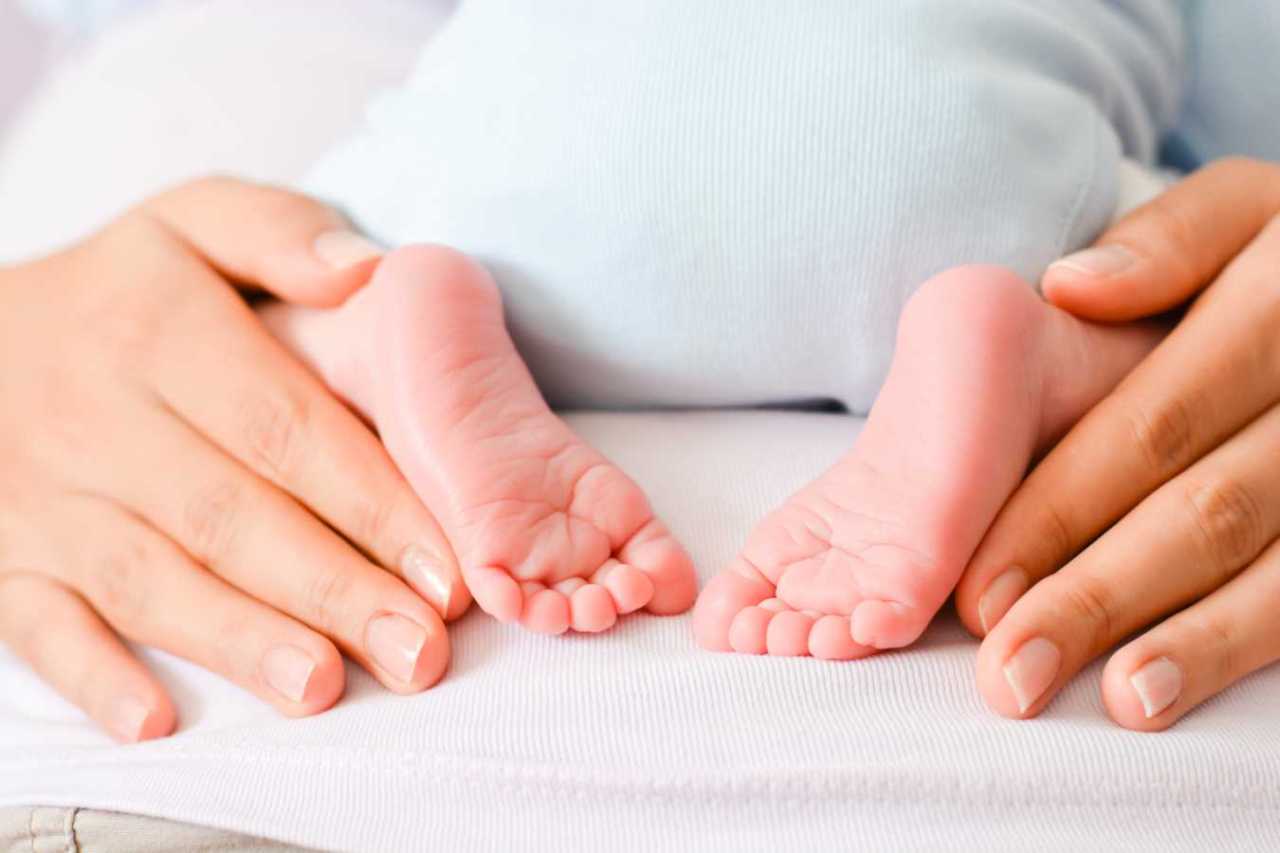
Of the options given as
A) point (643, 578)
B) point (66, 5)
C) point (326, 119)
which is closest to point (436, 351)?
point (643, 578)

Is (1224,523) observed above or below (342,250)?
below

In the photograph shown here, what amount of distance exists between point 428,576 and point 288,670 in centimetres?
8

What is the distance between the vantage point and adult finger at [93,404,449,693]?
0.62 meters

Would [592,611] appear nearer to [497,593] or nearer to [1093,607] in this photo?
[497,593]

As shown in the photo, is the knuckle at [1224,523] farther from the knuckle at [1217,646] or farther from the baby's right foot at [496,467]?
the baby's right foot at [496,467]

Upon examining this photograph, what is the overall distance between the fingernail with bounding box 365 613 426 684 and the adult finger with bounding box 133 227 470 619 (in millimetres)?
30

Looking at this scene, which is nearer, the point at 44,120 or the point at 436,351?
the point at 436,351

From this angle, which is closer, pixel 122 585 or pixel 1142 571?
pixel 1142 571

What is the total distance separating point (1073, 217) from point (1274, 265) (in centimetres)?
11

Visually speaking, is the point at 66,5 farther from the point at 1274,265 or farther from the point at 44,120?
the point at 1274,265

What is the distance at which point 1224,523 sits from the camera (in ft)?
2.07

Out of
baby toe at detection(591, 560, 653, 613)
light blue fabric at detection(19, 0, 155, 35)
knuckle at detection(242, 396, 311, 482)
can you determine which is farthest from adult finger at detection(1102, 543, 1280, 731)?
light blue fabric at detection(19, 0, 155, 35)

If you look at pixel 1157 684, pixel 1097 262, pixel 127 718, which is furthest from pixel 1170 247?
pixel 127 718

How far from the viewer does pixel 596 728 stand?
21.7 inches
